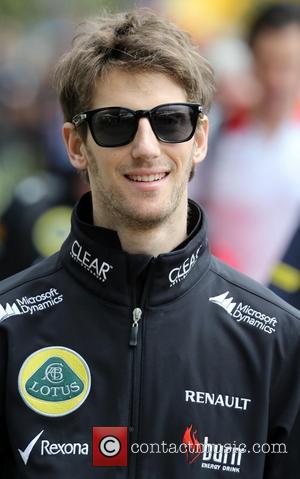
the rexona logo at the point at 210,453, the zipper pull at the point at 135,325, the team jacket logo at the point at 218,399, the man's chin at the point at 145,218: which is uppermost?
the man's chin at the point at 145,218

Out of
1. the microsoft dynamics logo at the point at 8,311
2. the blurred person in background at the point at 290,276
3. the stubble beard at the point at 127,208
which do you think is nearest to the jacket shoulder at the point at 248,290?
the stubble beard at the point at 127,208

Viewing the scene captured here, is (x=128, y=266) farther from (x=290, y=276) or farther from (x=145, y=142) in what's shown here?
(x=290, y=276)

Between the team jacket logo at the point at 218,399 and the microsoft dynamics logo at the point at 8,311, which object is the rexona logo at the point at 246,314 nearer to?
the team jacket logo at the point at 218,399

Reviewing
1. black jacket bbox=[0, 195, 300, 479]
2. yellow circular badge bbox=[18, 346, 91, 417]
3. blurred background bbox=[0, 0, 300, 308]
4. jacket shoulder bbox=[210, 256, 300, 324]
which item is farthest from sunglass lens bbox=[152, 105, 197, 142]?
blurred background bbox=[0, 0, 300, 308]

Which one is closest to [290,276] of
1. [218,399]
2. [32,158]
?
[218,399]

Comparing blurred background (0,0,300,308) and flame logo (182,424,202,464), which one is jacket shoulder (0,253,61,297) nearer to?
flame logo (182,424,202,464)

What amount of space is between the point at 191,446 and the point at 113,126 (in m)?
1.00

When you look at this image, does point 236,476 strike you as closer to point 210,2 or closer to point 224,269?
point 224,269

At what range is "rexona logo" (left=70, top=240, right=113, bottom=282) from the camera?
132 inches

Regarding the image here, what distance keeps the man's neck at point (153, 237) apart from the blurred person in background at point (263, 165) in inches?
122

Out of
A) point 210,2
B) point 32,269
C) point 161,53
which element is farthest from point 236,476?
point 210,2

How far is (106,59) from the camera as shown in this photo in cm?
348

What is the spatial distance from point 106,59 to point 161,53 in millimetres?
181

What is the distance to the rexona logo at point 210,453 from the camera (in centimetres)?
323
